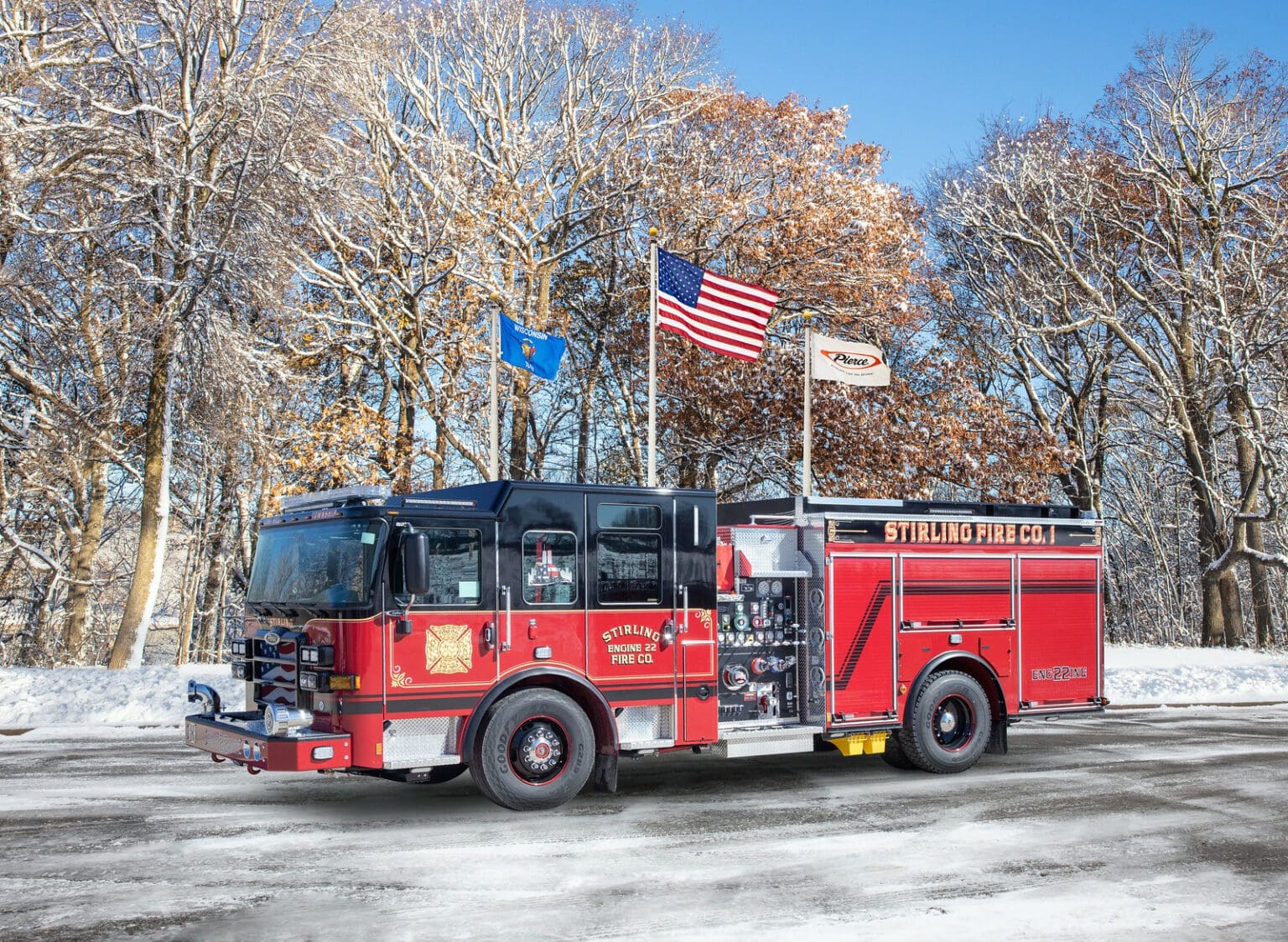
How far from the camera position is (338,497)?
9.61 m

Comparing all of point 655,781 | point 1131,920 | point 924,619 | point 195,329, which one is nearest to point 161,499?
point 195,329

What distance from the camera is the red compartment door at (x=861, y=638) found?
1125 centimetres

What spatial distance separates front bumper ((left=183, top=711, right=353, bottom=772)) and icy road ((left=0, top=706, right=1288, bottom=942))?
509mm

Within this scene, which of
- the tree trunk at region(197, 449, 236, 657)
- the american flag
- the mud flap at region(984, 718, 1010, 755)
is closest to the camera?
the mud flap at region(984, 718, 1010, 755)

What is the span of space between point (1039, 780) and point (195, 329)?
51.3ft

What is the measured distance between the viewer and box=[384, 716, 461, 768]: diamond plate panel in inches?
360

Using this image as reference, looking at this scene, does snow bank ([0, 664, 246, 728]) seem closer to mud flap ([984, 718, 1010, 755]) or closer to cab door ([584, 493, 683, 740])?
cab door ([584, 493, 683, 740])

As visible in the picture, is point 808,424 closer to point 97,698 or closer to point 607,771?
point 607,771

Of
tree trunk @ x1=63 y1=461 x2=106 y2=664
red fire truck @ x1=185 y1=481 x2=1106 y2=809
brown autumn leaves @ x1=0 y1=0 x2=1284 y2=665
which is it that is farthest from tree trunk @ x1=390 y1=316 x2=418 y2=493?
red fire truck @ x1=185 y1=481 x2=1106 y2=809

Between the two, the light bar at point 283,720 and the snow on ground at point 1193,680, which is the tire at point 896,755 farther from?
the snow on ground at point 1193,680

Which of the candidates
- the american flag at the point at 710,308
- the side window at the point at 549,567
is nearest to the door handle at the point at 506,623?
the side window at the point at 549,567

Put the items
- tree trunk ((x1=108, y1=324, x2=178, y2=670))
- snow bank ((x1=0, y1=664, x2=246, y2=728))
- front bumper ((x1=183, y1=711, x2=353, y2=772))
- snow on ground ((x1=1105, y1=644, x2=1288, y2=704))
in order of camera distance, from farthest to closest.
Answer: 1. tree trunk ((x1=108, y1=324, x2=178, y2=670))
2. snow on ground ((x1=1105, y1=644, x2=1288, y2=704))
3. snow bank ((x1=0, y1=664, x2=246, y2=728))
4. front bumper ((x1=183, y1=711, x2=353, y2=772))

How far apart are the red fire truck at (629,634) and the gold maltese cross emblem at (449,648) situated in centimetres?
2

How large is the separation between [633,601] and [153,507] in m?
13.6
